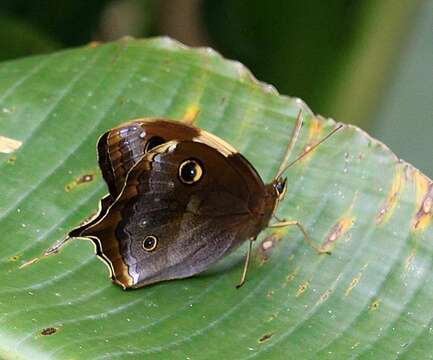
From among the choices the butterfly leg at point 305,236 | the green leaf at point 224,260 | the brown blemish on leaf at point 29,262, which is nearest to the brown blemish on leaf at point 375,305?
the green leaf at point 224,260

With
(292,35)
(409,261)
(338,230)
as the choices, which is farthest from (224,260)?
(292,35)

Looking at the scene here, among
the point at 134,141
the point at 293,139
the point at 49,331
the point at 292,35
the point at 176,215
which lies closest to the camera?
the point at 49,331

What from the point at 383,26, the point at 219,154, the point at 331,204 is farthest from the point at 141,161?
the point at 383,26

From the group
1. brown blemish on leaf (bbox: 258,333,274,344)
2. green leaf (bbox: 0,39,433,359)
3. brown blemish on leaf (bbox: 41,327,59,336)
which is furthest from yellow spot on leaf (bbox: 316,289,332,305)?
brown blemish on leaf (bbox: 41,327,59,336)

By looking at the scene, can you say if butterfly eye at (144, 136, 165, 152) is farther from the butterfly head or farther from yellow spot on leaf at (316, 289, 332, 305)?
yellow spot on leaf at (316, 289, 332, 305)

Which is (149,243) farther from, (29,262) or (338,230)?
(338,230)

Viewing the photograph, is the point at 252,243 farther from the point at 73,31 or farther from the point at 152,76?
the point at 73,31
